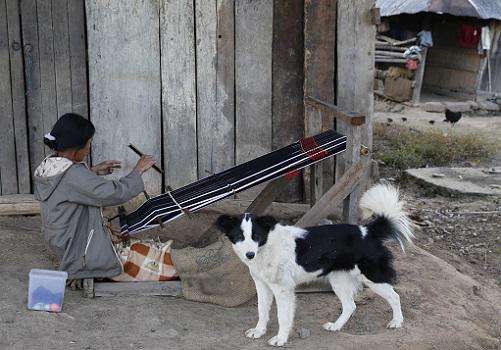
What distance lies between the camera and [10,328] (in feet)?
13.9

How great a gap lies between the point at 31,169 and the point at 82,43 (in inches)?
47.7

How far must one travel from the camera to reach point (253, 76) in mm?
6332

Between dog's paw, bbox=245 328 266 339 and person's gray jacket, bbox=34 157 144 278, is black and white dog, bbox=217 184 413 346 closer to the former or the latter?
dog's paw, bbox=245 328 266 339

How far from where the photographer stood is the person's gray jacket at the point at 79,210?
15.0 feet

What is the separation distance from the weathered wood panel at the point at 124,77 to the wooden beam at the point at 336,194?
6.41ft

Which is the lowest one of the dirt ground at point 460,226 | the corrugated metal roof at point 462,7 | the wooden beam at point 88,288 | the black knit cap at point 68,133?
the dirt ground at point 460,226

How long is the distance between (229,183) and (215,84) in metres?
1.66

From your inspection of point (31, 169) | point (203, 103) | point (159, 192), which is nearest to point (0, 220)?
point (31, 169)

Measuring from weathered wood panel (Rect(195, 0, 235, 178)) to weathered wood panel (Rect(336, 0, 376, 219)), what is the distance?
3.17 ft

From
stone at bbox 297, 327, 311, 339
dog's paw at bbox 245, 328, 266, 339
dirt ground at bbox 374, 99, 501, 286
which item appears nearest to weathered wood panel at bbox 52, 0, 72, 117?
dog's paw at bbox 245, 328, 266, 339

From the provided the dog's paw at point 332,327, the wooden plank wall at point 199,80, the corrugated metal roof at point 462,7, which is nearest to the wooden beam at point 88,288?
the dog's paw at point 332,327

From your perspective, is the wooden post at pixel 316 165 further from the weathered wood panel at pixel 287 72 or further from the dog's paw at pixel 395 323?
the dog's paw at pixel 395 323

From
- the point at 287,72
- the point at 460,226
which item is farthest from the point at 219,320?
the point at 460,226

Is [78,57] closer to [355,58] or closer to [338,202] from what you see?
[355,58]
